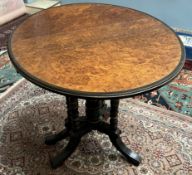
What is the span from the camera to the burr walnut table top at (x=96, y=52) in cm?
102

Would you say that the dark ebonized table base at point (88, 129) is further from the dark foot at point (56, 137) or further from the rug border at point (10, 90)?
the rug border at point (10, 90)

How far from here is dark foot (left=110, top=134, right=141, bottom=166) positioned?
148cm

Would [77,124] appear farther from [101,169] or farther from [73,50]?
[73,50]

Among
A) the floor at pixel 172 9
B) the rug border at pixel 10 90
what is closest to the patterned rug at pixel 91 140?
the rug border at pixel 10 90

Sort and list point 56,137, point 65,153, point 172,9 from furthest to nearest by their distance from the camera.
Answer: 1. point 172,9
2. point 56,137
3. point 65,153

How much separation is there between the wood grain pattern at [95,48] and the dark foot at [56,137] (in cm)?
57

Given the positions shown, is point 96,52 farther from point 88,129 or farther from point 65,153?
point 65,153

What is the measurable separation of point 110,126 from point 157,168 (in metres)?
0.36

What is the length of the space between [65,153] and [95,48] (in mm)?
630

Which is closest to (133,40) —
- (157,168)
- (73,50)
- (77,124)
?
(73,50)

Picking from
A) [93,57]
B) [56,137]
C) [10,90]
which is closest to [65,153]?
[56,137]

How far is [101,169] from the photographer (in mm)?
1477

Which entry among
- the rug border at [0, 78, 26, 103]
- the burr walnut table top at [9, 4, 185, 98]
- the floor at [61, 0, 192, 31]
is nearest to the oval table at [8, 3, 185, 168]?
the burr walnut table top at [9, 4, 185, 98]

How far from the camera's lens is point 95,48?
4.05 feet
